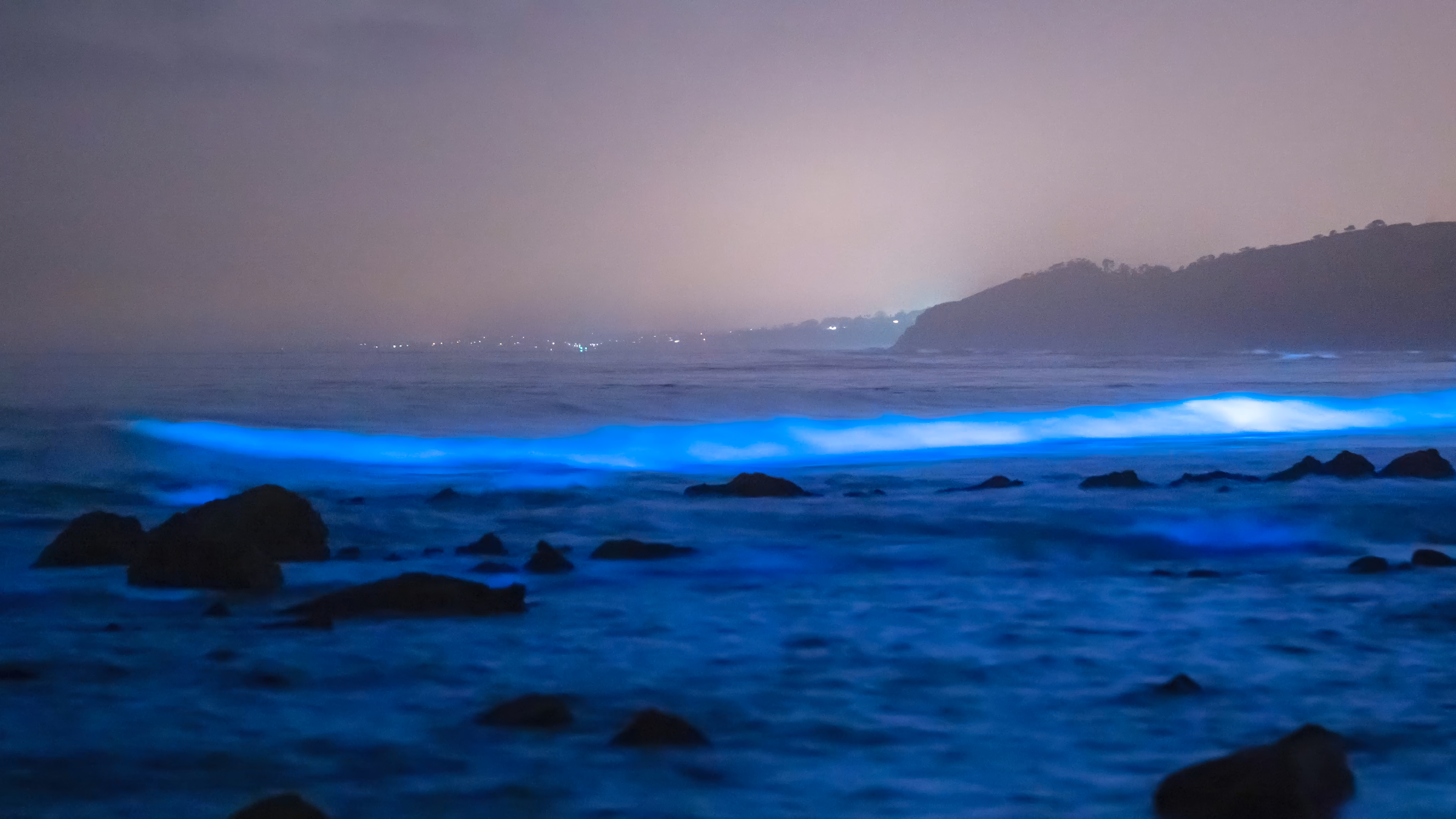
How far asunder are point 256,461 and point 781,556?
1205 cm

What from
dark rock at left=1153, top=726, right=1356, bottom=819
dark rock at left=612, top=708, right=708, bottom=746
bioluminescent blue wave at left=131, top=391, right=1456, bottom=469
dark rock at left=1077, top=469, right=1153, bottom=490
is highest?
dark rock at left=1153, top=726, right=1356, bottom=819

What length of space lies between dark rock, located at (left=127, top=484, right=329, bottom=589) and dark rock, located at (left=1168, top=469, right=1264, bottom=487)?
333 inches

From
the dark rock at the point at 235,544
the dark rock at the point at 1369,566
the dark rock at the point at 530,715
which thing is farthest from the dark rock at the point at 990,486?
the dark rock at the point at 530,715

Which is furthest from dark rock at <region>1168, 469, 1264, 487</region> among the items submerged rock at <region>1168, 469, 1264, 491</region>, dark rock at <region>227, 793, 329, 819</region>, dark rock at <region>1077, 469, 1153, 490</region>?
dark rock at <region>227, 793, 329, 819</region>

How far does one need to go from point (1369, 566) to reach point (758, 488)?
5682 mm

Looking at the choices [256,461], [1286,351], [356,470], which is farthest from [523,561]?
[1286,351]

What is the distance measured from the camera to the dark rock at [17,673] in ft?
15.5

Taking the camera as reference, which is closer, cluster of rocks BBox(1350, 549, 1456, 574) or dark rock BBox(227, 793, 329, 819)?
dark rock BBox(227, 793, 329, 819)

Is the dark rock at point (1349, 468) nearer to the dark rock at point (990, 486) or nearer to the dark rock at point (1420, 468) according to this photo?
the dark rock at point (1420, 468)

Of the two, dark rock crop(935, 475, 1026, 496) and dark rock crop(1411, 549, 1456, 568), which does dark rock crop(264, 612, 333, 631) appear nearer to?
dark rock crop(1411, 549, 1456, 568)

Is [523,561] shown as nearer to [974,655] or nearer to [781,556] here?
[781,556]

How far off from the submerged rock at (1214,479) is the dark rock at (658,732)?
30.2 feet

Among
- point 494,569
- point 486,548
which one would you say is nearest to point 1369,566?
point 494,569

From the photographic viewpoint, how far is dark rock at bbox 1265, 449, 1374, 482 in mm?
12094
